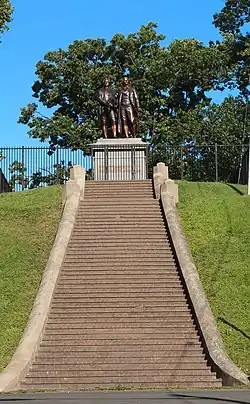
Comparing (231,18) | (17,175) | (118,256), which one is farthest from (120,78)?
(118,256)

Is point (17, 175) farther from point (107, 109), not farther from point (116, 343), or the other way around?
point (116, 343)

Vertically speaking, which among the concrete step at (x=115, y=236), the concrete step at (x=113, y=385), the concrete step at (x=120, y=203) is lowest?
the concrete step at (x=113, y=385)

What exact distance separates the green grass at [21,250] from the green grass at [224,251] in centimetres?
380

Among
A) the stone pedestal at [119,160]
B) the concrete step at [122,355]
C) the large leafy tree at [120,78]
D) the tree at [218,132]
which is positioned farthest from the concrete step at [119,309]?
the large leafy tree at [120,78]

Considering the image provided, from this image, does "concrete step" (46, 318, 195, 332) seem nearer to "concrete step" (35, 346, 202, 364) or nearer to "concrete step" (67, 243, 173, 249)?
"concrete step" (35, 346, 202, 364)

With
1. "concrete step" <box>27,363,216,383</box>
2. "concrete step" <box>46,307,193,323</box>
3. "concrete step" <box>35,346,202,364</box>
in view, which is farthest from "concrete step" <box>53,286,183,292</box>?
"concrete step" <box>27,363,216,383</box>

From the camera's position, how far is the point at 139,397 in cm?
1055

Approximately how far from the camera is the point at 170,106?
43.9 metres

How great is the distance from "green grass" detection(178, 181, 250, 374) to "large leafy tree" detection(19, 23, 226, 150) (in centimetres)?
1807

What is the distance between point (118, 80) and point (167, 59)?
10.4 feet

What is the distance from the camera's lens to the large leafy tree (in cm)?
4238

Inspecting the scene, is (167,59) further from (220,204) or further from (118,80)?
(220,204)

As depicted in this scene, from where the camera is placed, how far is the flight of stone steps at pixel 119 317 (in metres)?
12.6

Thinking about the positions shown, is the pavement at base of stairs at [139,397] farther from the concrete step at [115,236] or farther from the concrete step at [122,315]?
the concrete step at [115,236]
